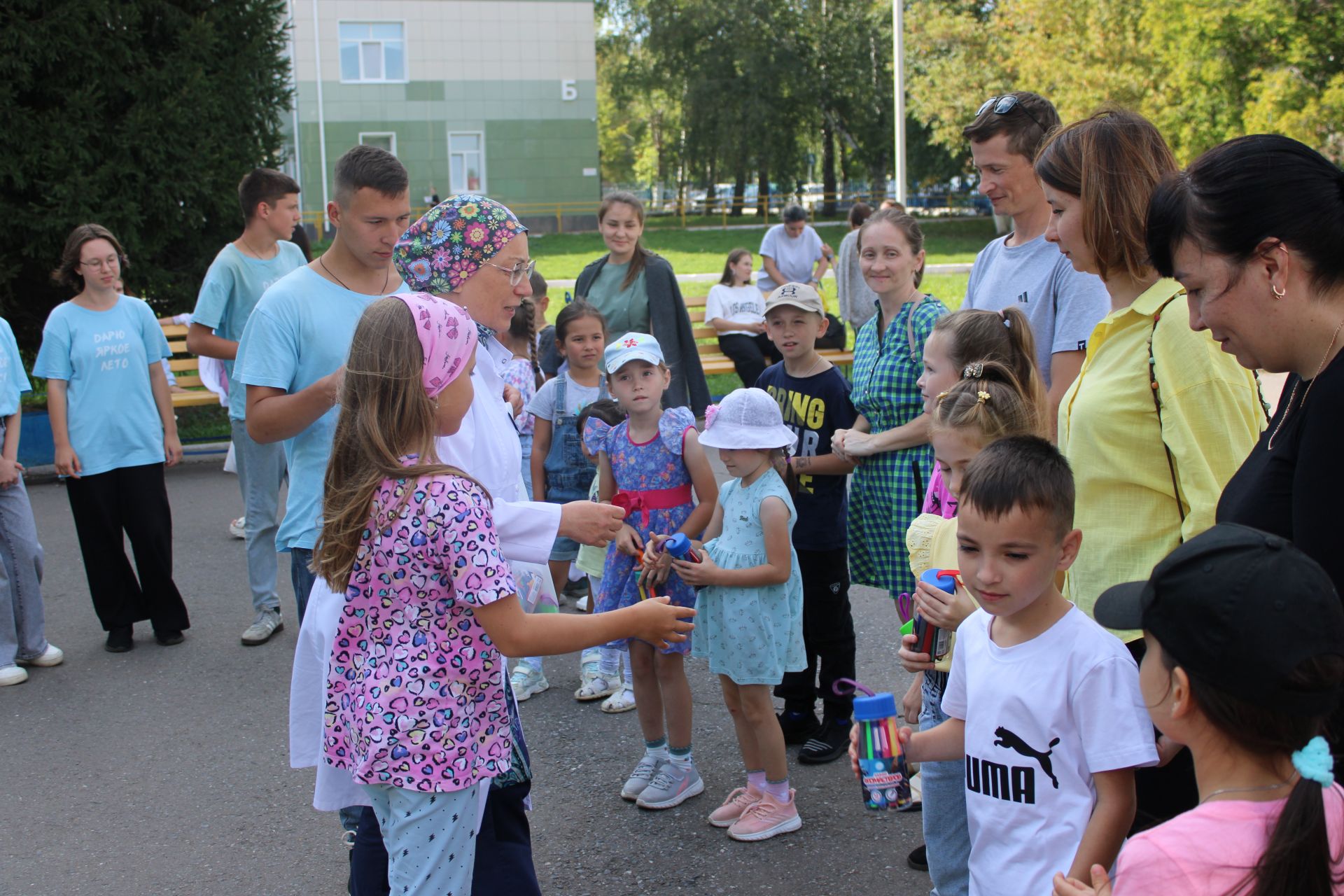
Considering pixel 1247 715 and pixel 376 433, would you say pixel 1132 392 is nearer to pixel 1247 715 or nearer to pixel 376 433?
pixel 1247 715

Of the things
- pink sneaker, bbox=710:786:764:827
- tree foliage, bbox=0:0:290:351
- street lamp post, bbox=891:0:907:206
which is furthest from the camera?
street lamp post, bbox=891:0:907:206

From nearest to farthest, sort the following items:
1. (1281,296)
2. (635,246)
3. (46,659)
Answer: (1281,296), (46,659), (635,246)

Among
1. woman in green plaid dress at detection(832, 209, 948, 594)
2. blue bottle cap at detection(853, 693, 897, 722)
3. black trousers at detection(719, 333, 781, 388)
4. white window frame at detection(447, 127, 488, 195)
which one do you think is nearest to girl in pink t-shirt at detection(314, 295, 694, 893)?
blue bottle cap at detection(853, 693, 897, 722)

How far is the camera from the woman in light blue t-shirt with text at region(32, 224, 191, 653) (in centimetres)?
612

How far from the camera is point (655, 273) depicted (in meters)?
6.02

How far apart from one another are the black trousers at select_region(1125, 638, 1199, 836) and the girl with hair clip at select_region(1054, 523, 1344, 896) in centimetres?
75

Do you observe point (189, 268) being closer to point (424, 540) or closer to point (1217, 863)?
point (424, 540)

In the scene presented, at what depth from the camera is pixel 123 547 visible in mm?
6129

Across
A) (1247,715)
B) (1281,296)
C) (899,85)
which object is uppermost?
(899,85)

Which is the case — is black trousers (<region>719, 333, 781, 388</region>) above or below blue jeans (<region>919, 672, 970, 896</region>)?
above

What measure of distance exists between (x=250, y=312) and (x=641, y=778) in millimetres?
3314

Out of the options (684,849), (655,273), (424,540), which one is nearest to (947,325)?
(424,540)

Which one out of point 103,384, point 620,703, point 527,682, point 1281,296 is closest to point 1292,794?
point 1281,296

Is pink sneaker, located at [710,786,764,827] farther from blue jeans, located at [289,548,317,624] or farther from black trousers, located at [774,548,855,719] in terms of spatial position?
blue jeans, located at [289,548,317,624]
